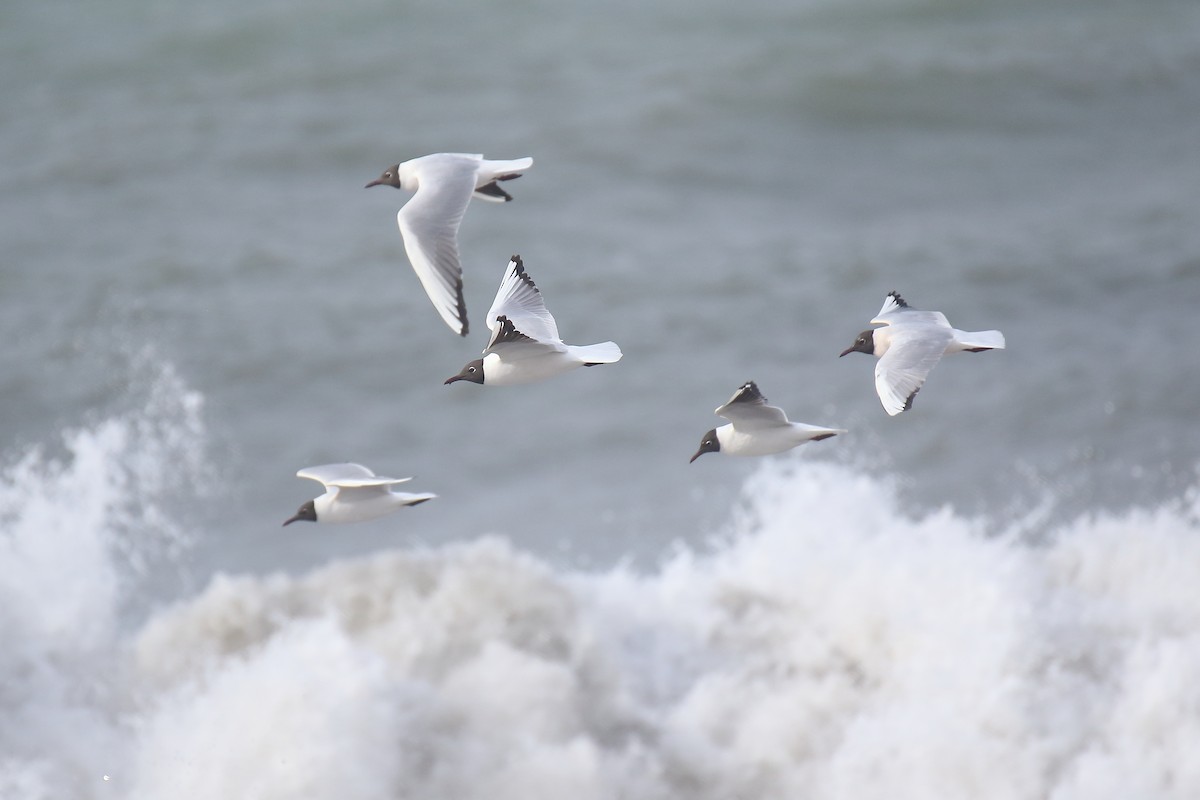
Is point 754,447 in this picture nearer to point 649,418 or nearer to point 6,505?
point 649,418

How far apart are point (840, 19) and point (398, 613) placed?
7.35m

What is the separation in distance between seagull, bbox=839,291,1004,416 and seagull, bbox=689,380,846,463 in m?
0.26

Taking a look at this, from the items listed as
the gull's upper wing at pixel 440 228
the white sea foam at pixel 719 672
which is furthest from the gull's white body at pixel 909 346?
the white sea foam at pixel 719 672

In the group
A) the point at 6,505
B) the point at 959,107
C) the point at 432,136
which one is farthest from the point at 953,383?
the point at 6,505

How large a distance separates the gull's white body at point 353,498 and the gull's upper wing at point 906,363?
5.16 ft

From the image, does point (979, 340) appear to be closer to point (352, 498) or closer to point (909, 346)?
point (909, 346)

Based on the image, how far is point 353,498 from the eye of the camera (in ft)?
16.9

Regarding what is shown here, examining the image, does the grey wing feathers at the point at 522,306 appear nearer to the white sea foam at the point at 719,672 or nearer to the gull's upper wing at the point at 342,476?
the gull's upper wing at the point at 342,476

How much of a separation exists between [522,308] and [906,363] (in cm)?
120

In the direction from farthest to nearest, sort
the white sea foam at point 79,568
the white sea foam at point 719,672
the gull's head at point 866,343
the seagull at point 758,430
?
the white sea foam at point 79,568
the white sea foam at point 719,672
the gull's head at point 866,343
the seagull at point 758,430

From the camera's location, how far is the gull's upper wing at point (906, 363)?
4195 millimetres

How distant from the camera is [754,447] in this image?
15.5 ft

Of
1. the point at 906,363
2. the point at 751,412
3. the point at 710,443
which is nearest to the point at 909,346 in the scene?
the point at 906,363

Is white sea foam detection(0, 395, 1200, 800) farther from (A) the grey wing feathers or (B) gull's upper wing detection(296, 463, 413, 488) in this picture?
(A) the grey wing feathers
